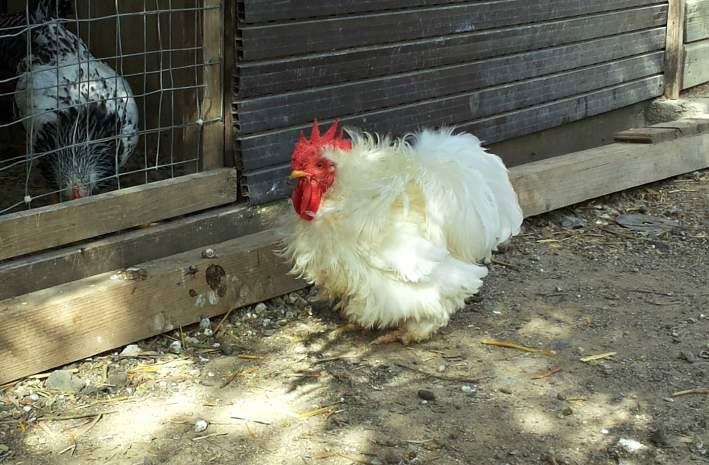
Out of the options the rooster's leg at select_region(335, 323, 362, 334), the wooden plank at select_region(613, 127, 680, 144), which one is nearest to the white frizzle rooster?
the rooster's leg at select_region(335, 323, 362, 334)

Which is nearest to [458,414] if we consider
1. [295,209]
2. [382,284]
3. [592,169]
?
[382,284]

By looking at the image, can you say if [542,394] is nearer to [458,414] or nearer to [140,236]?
[458,414]

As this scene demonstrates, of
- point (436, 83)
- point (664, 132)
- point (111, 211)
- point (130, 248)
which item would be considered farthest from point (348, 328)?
point (664, 132)

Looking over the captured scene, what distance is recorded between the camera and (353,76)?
16.9 ft

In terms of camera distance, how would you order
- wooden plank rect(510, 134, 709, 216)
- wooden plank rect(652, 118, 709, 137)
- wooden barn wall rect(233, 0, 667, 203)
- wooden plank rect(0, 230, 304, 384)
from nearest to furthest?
1. wooden plank rect(0, 230, 304, 384)
2. wooden barn wall rect(233, 0, 667, 203)
3. wooden plank rect(510, 134, 709, 216)
4. wooden plank rect(652, 118, 709, 137)

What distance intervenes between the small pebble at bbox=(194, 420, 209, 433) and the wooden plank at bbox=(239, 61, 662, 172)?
151 centimetres

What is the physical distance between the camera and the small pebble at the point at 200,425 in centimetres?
358

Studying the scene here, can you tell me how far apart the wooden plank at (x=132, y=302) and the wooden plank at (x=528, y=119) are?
0.85ft

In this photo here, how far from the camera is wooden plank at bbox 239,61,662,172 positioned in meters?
4.79

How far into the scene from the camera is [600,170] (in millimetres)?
6230

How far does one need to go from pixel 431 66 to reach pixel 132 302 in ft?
7.95

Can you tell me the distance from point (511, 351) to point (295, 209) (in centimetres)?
118

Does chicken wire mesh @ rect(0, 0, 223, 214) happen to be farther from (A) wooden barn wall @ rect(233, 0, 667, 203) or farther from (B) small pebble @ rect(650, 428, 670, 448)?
(B) small pebble @ rect(650, 428, 670, 448)

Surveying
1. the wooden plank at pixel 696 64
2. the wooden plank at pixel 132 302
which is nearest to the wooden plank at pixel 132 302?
the wooden plank at pixel 132 302
